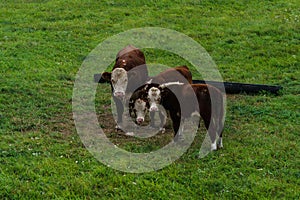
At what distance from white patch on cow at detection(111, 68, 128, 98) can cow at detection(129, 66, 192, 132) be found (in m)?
0.42

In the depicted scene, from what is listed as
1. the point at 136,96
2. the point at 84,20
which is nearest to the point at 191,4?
the point at 84,20

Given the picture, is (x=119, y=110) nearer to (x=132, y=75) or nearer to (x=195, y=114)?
(x=132, y=75)

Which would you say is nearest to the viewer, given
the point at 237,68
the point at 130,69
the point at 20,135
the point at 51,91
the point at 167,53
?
the point at 20,135

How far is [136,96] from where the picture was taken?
10641 mm

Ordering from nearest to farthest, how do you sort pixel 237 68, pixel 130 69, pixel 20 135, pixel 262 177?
pixel 262 177
pixel 20 135
pixel 130 69
pixel 237 68

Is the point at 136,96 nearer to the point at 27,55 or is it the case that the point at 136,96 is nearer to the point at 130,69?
the point at 130,69

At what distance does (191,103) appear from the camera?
10227 mm

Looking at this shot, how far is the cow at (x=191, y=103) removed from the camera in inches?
396

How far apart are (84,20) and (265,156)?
12.5m

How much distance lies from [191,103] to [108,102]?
10.8 feet

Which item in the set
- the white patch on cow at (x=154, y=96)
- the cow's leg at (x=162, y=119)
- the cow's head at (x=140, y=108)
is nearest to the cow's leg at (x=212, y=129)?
the white patch on cow at (x=154, y=96)

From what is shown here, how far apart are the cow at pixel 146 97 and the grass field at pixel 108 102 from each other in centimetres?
56

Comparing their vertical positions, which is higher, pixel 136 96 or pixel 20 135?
pixel 136 96

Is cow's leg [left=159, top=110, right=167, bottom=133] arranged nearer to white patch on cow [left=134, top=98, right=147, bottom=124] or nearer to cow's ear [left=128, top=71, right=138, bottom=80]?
white patch on cow [left=134, top=98, right=147, bottom=124]
